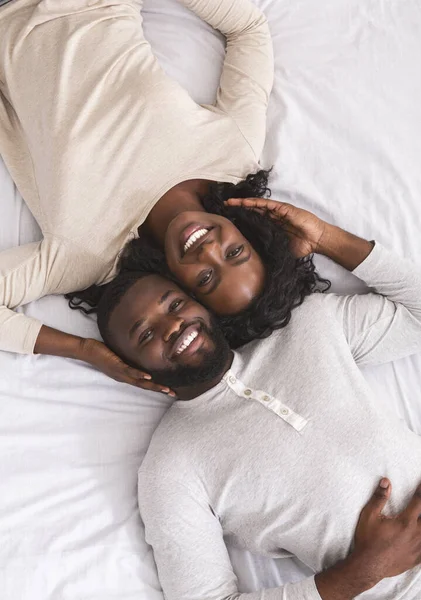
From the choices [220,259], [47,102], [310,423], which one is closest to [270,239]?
[220,259]

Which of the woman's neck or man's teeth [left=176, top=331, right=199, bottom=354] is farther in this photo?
the woman's neck

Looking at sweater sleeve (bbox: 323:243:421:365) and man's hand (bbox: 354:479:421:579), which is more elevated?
sweater sleeve (bbox: 323:243:421:365)

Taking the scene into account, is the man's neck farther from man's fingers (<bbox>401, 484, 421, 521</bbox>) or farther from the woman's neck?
man's fingers (<bbox>401, 484, 421, 521</bbox>)

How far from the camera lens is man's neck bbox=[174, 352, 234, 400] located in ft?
5.00

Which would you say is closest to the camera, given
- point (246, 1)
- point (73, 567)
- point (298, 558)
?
point (73, 567)

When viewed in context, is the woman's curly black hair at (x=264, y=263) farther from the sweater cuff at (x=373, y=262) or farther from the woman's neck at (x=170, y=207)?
the sweater cuff at (x=373, y=262)

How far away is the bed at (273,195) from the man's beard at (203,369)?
0.19 metres

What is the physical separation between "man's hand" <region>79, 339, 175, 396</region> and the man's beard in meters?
0.02

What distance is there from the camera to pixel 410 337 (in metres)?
1.62

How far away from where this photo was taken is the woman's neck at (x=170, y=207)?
1669mm

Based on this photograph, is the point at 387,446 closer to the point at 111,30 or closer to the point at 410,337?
the point at 410,337

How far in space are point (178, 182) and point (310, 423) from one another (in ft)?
2.40

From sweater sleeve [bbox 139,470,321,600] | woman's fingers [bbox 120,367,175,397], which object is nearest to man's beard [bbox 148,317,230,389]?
woman's fingers [bbox 120,367,175,397]

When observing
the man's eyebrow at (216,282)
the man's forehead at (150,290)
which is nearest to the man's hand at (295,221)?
the man's eyebrow at (216,282)
